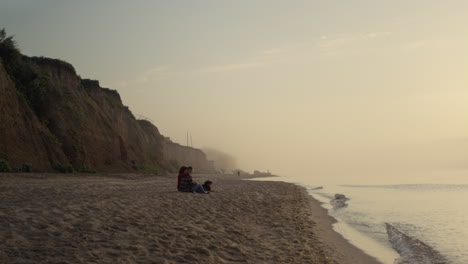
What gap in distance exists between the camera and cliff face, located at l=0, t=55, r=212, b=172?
94.6 ft

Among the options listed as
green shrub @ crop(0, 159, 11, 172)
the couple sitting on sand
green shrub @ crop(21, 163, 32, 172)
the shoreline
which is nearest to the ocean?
the shoreline

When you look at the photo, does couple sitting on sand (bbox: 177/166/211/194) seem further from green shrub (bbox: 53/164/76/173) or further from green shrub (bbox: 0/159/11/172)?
green shrub (bbox: 53/164/76/173)

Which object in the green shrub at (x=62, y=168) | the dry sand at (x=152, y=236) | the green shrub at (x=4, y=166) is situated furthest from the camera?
the green shrub at (x=62, y=168)

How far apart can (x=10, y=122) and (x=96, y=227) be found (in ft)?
76.8

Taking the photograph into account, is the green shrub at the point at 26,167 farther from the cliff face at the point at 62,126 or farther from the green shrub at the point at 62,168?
the green shrub at the point at 62,168

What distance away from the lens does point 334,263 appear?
30.0ft

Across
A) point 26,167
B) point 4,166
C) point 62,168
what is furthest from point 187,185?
point 62,168

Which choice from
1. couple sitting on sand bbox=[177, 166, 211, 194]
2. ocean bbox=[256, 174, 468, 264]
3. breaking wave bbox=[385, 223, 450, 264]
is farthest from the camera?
couple sitting on sand bbox=[177, 166, 211, 194]

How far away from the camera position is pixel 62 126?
38.2 metres

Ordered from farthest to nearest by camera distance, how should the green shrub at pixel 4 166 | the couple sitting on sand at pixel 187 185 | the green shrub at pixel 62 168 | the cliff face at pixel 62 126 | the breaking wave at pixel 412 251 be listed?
the green shrub at pixel 62 168 → the cliff face at pixel 62 126 → the green shrub at pixel 4 166 → the couple sitting on sand at pixel 187 185 → the breaking wave at pixel 412 251

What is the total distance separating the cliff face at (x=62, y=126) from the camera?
2883cm

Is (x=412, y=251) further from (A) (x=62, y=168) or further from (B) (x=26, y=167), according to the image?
(A) (x=62, y=168)

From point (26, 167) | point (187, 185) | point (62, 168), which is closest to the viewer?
point (187, 185)

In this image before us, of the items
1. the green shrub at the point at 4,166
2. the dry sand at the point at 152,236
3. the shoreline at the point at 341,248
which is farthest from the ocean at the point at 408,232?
the green shrub at the point at 4,166
